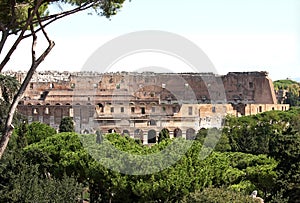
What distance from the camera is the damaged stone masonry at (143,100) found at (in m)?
38.3

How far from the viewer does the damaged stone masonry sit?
38281mm

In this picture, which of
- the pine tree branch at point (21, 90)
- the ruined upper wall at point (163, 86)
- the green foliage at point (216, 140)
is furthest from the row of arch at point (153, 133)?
the pine tree branch at point (21, 90)

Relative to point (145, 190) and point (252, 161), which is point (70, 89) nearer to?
point (252, 161)

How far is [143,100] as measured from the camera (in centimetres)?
4231

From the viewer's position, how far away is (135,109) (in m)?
41.5

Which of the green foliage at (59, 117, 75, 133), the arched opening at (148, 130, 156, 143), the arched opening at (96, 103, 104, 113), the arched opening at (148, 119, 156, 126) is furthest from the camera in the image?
the arched opening at (96, 103, 104, 113)

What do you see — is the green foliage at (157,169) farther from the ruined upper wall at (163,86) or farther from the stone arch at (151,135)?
the ruined upper wall at (163,86)

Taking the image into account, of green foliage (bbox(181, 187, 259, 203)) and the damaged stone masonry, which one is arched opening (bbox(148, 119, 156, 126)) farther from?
green foliage (bbox(181, 187, 259, 203))

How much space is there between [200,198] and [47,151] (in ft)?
23.8

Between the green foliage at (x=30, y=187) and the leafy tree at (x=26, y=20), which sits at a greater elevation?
the leafy tree at (x=26, y=20)

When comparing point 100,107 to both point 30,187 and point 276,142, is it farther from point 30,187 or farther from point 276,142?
point 30,187

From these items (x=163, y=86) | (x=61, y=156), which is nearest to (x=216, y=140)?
(x=61, y=156)

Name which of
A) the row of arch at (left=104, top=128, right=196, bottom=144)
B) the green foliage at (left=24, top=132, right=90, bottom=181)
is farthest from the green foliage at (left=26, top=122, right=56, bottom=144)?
the row of arch at (left=104, top=128, right=196, bottom=144)

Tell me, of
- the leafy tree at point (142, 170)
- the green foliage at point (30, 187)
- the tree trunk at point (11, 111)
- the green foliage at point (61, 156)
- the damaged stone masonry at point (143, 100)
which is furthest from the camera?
the damaged stone masonry at point (143, 100)
